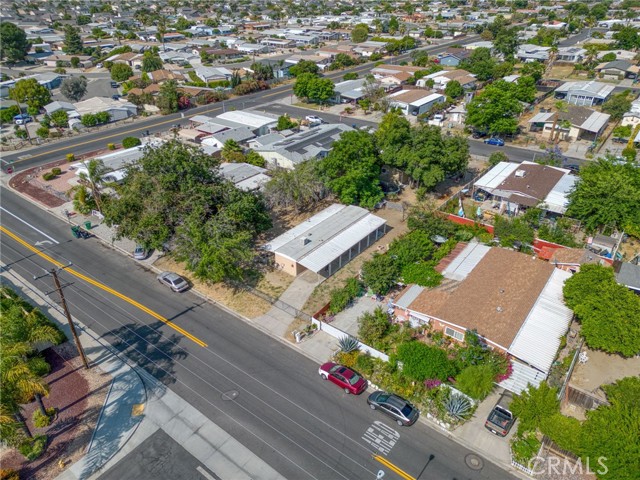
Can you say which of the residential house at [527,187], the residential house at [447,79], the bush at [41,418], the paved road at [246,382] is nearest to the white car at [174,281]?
the paved road at [246,382]

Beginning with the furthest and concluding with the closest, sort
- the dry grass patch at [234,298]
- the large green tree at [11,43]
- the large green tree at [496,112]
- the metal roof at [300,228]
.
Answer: the large green tree at [11,43]
the large green tree at [496,112]
the metal roof at [300,228]
the dry grass patch at [234,298]

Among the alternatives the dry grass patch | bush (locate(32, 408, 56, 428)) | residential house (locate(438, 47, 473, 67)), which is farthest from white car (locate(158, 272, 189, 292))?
residential house (locate(438, 47, 473, 67))

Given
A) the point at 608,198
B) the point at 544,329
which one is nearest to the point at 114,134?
the point at 544,329

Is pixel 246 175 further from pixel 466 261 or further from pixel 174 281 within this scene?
pixel 466 261

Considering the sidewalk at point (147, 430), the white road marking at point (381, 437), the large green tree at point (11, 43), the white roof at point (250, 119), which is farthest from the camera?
the large green tree at point (11, 43)

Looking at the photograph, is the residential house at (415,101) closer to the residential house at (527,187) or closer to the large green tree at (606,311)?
the residential house at (527,187)

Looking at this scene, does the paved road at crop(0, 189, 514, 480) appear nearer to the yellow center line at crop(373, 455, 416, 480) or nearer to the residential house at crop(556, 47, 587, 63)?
the yellow center line at crop(373, 455, 416, 480)
